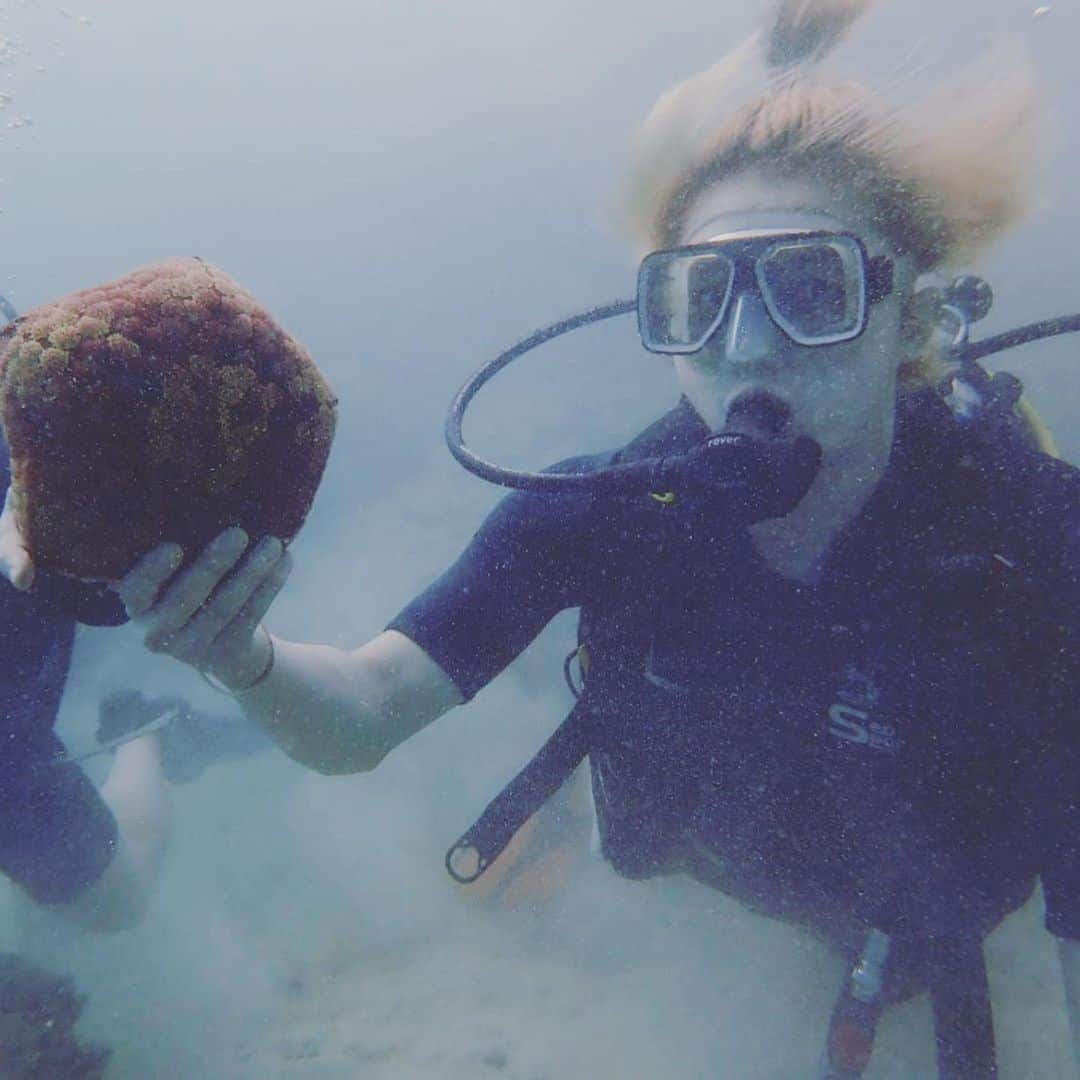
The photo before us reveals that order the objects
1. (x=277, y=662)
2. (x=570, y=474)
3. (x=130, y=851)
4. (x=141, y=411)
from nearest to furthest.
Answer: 1. (x=141, y=411)
2. (x=277, y=662)
3. (x=570, y=474)
4. (x=130, y=851)

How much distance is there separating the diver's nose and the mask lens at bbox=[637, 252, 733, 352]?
6 cm

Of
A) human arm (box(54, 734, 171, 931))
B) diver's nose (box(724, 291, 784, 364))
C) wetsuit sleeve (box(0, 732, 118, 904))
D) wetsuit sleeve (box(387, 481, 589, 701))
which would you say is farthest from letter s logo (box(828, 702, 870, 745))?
human arm (box(54, 734, 171, 931))

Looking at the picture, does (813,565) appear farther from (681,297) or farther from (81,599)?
(81,599)

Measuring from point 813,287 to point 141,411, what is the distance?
1.90m

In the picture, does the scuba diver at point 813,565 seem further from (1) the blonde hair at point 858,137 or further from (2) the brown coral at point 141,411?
(2) the brown coral at point 141,411

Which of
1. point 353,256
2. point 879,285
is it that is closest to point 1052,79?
point 879,285

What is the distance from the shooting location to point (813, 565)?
256 centimetres

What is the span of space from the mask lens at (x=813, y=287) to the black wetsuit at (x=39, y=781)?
A: 351cm

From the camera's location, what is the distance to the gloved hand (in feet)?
4.78

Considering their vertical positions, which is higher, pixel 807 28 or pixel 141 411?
pixel 807 28

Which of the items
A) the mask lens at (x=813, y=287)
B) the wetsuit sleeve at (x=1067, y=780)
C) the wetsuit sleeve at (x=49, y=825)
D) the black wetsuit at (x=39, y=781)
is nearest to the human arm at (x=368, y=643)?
the mask lens at (x=813, y=287)

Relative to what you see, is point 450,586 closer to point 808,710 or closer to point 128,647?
point 808,710

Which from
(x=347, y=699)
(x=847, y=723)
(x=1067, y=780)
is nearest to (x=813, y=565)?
(x=847, y=723)

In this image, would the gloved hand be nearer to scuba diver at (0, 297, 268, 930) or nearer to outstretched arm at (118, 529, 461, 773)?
outstretched arm at (118, 529, 461, 773)
